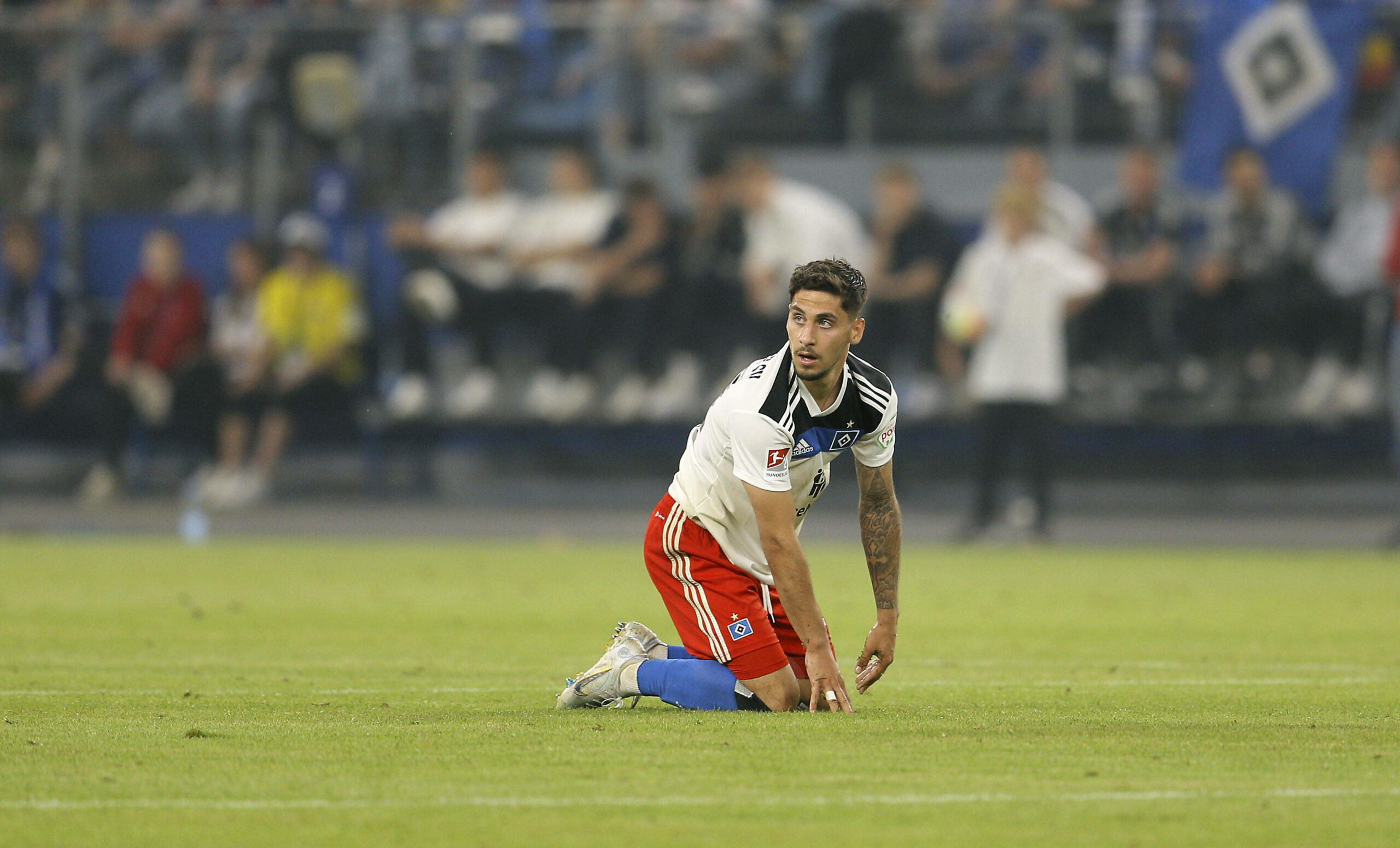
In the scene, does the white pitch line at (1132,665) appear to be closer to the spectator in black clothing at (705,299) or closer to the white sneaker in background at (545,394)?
the spectator in black clothing at (705,299)

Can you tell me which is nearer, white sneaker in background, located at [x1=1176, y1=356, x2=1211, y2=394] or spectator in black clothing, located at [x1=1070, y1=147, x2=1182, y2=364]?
spectator in black clothing, located at [x1=1070, y1=147, x2=1182, y2=364]

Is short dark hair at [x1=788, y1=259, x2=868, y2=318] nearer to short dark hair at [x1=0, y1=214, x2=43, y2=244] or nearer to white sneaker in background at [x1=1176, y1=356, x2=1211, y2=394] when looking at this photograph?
white sneaker in background at [x1=1176, y1=356, x2=1211, y2=394]

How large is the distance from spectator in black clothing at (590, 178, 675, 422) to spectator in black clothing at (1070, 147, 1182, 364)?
4243mm

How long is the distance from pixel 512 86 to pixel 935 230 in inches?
189

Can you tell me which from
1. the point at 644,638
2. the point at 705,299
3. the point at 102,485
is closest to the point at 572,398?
the point at 705,299

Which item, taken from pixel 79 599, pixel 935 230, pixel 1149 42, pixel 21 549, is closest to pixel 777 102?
pixel 935 230

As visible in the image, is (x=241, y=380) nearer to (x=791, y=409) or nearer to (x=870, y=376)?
(x=870, y=376)

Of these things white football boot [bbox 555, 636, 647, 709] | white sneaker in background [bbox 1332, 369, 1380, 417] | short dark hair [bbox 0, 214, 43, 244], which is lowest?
white sneaker in background [bbox 1332, 369, 1380, 417]

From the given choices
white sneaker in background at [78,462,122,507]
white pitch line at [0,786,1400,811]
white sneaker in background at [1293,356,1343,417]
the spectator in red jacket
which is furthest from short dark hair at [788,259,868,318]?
white sneaker in background at [78,462,122,507]

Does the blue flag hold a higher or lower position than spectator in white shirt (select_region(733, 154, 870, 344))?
higher

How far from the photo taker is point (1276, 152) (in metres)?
19.1

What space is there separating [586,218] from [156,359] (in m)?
4.78

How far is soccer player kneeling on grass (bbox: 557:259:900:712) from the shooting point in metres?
6.65

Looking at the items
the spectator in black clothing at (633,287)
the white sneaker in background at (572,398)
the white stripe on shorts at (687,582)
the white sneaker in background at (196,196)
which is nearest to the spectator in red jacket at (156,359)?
the white sneaker in background at (196,196)
